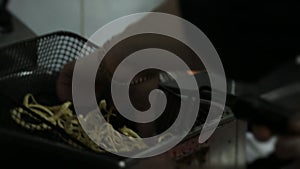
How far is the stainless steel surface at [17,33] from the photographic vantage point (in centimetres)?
65

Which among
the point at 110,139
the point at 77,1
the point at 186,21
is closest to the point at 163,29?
the point at 186,21

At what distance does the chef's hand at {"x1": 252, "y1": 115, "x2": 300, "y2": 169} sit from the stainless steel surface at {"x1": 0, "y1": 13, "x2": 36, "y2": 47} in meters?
0.31

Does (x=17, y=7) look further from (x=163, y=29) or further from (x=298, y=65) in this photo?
(x=298, y=65)

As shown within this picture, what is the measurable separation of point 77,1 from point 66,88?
24 centimetres

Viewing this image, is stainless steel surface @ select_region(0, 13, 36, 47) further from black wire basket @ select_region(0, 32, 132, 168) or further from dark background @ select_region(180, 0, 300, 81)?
dark background @ select_region(180, 0, 300, 81)

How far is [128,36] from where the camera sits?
1.79 ft

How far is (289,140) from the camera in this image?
0.53 m

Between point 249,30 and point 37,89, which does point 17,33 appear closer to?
point 37,89

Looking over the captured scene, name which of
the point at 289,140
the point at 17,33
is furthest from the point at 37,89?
the point at 289,140

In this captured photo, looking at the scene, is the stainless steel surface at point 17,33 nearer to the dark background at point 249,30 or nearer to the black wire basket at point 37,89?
the black wire basket at point 37,89

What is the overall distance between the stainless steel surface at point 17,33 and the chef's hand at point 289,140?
306mm

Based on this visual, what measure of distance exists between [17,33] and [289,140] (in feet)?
1.19

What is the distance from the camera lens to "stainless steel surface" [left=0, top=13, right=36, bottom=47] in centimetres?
65


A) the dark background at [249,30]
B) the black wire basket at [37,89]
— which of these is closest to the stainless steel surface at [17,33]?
the black wire basket at [37,89]
